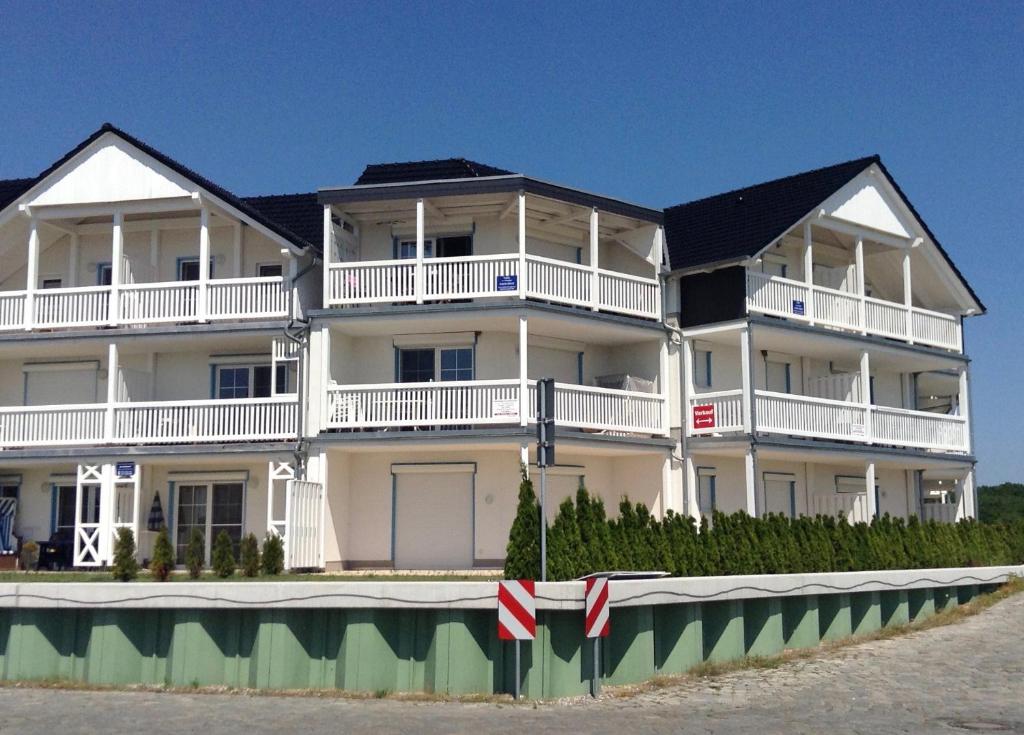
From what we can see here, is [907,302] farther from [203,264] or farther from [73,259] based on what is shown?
[73,259]

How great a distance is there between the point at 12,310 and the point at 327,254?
7.94 meters

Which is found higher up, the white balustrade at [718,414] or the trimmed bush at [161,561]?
the white balustrade at [718,414]

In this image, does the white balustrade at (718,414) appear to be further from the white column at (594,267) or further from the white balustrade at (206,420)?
the white balustrade at (206,420)

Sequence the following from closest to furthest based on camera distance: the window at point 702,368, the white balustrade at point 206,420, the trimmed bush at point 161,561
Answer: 1. the trimmed bush at point 161,561
2. the white balustrade at point 206,420
3. the window at point 702,368

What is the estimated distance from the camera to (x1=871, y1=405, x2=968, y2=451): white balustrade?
30.4 m

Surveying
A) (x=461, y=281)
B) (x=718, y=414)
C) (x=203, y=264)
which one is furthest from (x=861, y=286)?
(x=203, y=264)

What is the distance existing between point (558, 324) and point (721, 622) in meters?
11.8

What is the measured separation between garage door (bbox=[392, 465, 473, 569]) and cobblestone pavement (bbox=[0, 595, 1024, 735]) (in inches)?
460

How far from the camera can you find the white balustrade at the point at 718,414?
2789 cm

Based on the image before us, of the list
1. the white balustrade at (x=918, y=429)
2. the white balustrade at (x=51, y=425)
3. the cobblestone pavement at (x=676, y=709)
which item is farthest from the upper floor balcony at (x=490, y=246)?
the cobblestone pavement at (x=676, y=709)

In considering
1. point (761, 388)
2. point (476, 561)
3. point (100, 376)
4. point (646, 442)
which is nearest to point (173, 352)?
point (100, 376)

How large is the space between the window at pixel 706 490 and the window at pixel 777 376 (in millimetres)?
3016

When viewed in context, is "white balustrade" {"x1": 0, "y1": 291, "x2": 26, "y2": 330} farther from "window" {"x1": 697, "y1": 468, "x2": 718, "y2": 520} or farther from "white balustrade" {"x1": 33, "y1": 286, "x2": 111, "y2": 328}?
"window" {"x1": 697, "y1": 468, "x2": 718, "y2": 520}

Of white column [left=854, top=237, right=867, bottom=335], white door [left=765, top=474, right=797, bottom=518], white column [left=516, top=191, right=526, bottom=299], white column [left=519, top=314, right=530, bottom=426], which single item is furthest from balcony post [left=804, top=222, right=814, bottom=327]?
white column [left=519, top=314, right=530, bottom=426]
